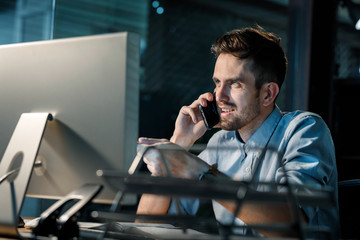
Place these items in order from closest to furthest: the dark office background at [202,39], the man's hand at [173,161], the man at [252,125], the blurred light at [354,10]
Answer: the man's hand at [173,161] → the man at [252,125] → the dark office background at [202,39] → the blurred light at [354,10]

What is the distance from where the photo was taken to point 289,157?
50.1 inches

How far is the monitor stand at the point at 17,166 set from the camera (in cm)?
89

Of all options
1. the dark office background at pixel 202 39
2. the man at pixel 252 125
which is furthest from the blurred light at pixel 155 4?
the man at pixel 252 125

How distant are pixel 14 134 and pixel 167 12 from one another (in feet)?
7.66

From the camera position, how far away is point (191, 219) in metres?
0.61

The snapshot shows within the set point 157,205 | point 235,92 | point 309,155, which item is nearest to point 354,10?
point 235,92

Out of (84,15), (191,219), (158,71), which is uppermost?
(84,15)

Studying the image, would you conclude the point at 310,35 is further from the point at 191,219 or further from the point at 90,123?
the point at 191,219

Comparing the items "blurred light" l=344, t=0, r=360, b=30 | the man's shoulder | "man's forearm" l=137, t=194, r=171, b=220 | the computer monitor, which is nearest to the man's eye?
the man's shoulder

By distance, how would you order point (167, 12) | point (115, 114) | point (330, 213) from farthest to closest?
point (167, 12), point (330, 213), point (115, 114)

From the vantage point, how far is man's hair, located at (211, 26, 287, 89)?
1519 mm

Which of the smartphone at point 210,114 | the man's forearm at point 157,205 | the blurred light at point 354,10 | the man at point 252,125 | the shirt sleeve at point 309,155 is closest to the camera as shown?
the shirt sleeve at point 309,155

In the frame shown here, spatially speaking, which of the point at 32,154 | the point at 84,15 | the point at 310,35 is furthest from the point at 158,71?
the point at 32,154

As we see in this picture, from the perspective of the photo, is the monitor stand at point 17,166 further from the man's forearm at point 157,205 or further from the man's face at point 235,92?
the man's face at point 235,92
